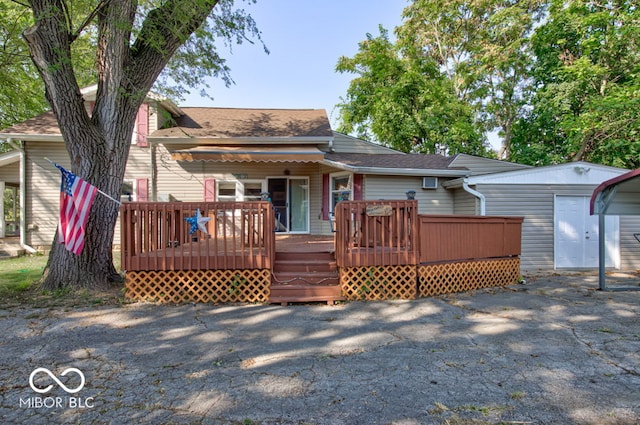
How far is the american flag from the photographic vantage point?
16.9 ft

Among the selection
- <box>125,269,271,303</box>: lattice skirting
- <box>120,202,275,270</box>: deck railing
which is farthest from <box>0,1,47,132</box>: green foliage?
<box>125,269,271,303</box>: lattice skirting

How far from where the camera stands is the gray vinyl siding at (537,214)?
9172 mm

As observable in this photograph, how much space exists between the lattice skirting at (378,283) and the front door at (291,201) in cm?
536

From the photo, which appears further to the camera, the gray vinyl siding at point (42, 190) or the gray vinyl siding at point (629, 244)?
the gray vinyl siding at point (42, 190)

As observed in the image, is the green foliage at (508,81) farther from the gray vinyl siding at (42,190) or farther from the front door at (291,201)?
the gray vinyl siding at (42,190)

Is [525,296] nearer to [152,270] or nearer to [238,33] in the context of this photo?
[152,270]

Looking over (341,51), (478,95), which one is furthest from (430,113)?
(341,51)

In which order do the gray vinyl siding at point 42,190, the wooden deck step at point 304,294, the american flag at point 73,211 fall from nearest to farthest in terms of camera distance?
the american flag at point 73,211 → the wooden deck step at point 304,294 → the gray vinyl siding at point 42,190

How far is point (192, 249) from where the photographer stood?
19.0ft

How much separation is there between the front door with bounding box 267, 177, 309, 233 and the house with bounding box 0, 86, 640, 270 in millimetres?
33

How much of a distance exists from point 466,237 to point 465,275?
736 millimetres

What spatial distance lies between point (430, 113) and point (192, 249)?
599 inches

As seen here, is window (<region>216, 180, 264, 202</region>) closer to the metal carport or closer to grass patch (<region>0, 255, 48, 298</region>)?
grass patch (<region>0, 255, 48, 298</region>)

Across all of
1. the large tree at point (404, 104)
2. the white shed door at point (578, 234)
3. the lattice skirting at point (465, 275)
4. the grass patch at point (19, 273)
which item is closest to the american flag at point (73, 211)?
the grass patch at point (19, 273)
